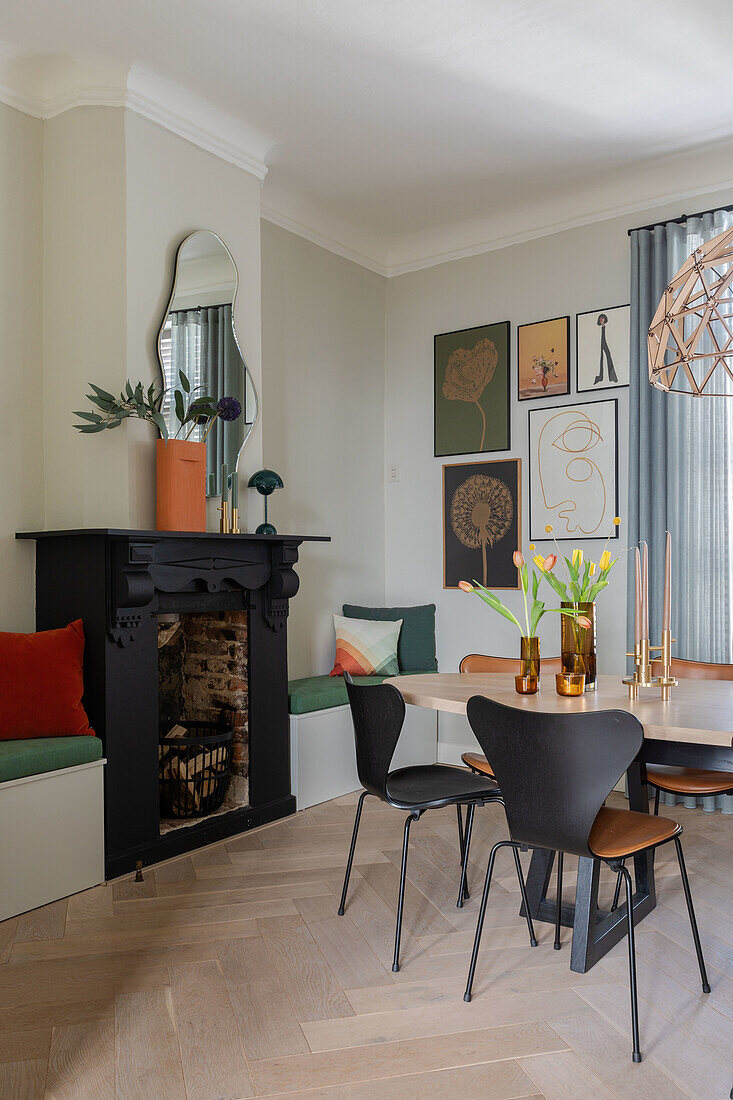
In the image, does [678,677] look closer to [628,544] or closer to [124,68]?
[628,544]

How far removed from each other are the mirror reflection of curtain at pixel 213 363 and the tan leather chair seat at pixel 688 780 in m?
2.10

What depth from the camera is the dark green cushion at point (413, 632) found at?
15.3 feet

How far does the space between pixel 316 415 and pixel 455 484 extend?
0.91m

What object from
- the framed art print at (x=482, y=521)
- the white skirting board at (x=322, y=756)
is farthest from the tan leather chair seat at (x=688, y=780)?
the framed art print at (x=482, y=521)

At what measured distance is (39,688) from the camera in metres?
2.89

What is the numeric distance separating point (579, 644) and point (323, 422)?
2.51 meters

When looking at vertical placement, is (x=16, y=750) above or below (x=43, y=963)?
above

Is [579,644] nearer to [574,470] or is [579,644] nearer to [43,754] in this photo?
[43,754]

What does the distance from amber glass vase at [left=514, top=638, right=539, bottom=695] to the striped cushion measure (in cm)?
187

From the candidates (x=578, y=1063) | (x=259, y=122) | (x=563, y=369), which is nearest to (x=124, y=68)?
(x=259, y=122)

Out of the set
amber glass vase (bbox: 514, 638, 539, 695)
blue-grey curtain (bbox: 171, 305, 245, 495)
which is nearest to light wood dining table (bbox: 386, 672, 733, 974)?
amber glass vase (bbox: 514, 638, 539, 695)

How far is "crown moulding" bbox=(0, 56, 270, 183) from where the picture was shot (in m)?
3.26

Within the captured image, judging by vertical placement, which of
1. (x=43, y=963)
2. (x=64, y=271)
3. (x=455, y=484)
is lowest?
(x=43, y=963)

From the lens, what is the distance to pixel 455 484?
493cm
